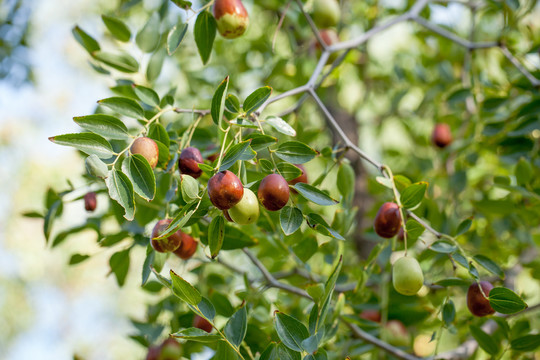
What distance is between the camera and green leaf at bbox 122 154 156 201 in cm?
92

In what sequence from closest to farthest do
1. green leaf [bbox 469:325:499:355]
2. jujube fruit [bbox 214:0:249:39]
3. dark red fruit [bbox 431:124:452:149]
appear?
jujube fruit [bbox 214:0:249:39]
green leaf [bbox 469:325:499:355]
dark red fruit [bbox 431:124:452:149]

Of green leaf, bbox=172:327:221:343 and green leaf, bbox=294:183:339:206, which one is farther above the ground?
green leaf, bbox=294:183:339:206

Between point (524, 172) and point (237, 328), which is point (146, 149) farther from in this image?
point (524, 172)

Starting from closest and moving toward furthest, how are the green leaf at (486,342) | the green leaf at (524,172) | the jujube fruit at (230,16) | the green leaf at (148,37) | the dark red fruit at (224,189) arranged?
the dark red fruit at (224,189) → the jujube fruit at (230,16) → the green leaf at (486,342) → the green leaf at (148,37) → the green leaf at (524,172)

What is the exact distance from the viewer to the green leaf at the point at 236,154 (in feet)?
2.89

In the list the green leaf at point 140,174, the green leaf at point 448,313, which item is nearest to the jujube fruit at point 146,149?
the green leaf at point 140,174

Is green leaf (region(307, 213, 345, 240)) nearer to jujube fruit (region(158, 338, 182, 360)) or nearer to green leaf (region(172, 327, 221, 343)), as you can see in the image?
green leaf (region(172, 327, 221, 343))

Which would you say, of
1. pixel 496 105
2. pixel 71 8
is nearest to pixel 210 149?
pixel 496 105

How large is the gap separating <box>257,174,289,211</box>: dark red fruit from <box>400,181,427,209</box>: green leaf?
0.32 meters

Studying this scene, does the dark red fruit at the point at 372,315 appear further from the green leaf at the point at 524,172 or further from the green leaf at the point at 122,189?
the green leaf at the point at 122,189

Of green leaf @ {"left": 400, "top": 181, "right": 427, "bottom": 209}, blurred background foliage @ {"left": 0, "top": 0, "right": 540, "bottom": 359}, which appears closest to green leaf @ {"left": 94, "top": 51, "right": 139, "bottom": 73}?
blurred background foliage @ {"left": 0, "top": 0, "right": 540, "bottom": 359}

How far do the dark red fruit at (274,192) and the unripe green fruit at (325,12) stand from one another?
986mm

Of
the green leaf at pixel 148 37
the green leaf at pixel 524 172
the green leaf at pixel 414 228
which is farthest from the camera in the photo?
the green leaf at pixel 524 172

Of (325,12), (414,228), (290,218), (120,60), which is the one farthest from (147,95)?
(325,12)
